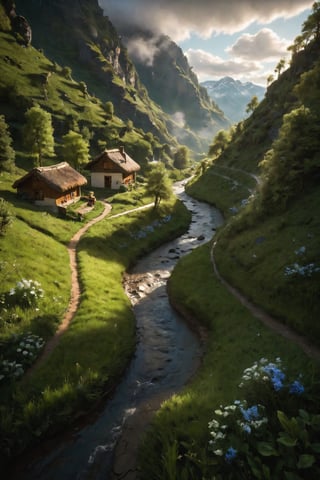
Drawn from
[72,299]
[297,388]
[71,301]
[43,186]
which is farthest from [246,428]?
[43,186]

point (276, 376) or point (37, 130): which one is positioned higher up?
point (37, 130)

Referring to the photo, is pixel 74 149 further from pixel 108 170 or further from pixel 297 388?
pixel 297 388

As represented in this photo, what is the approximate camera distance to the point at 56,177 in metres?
46.1

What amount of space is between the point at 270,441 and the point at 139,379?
11.8 meters

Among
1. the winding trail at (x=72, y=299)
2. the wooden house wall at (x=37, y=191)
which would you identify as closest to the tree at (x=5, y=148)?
the wooden house wall at (x=37, y=191)

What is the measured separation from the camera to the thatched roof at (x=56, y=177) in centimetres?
4361

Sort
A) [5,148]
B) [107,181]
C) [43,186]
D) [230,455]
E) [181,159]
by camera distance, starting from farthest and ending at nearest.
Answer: [181,159] < [107,181] < [5,148] < [43,186] < [230,455]

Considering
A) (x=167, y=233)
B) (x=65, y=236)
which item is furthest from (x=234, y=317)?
(x=167, y=233)

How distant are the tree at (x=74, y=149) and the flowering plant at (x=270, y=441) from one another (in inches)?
2530

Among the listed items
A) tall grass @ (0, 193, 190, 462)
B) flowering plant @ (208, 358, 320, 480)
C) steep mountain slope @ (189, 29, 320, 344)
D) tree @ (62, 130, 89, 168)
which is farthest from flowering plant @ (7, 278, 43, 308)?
tree @ (62, 130, 89, 168)

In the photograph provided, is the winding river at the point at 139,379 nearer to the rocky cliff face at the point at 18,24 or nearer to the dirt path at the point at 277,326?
the dirt path at the point at 277,326

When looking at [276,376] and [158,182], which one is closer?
[276,376]

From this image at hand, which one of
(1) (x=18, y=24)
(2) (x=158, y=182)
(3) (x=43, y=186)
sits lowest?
(3) (x=43, y=186)

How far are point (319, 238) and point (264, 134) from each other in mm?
67267
